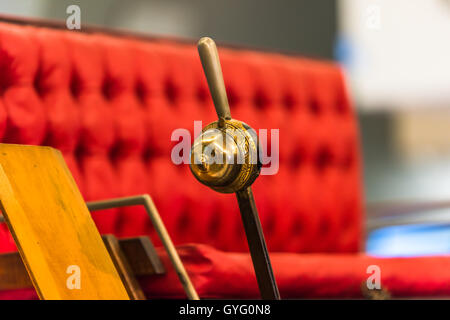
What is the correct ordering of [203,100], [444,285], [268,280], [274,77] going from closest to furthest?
1. [268,280]
2. [444,285]
3. [203,100]
4. [274,77]

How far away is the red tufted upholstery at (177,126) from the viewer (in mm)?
1947

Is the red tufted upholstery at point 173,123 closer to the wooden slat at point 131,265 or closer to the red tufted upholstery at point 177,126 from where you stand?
the red tufted upholstery at point 177,126

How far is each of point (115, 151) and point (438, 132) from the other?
1.99 metres

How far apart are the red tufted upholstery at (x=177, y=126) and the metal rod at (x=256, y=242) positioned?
0.48 meters

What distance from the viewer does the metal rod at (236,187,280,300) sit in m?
0.96

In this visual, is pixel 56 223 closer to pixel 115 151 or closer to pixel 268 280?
pixel 268 280

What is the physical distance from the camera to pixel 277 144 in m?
2.42

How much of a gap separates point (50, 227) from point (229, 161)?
453 mm

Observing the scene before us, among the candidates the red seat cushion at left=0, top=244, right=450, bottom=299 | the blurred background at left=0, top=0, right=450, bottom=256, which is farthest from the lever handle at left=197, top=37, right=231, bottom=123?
the blurred background at left=0, top=0, right=450, bottom=256

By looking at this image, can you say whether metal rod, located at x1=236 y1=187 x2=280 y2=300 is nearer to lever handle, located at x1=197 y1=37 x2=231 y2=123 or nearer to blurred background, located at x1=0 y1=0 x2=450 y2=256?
lever handle, located at x1=197 y1=37 x2=231 y2=123

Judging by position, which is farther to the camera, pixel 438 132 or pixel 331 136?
pixel 438 132

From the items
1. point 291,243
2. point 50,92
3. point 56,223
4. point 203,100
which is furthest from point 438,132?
point 56,223

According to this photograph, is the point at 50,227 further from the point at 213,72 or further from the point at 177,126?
the point at 177,126

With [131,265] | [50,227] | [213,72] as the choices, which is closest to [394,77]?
[131,265]
